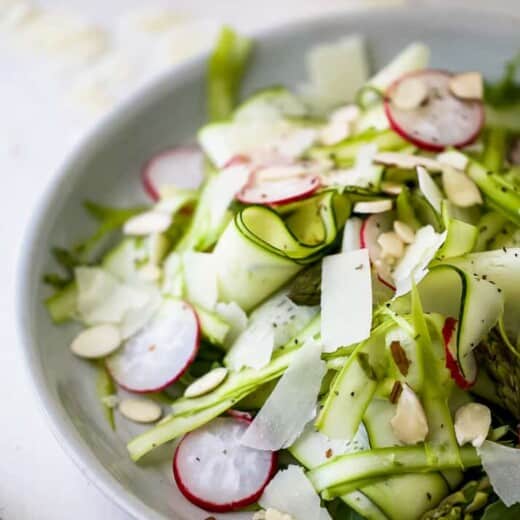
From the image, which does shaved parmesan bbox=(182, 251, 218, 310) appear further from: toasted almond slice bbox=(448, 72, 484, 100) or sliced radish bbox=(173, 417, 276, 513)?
toasted almond slice bbox=(448, 72, 484, 100)

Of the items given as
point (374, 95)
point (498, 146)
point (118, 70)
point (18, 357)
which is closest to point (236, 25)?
point (118, 70)

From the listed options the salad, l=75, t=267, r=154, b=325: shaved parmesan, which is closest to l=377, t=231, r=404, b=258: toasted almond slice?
the salad

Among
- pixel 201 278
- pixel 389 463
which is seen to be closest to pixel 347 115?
pixel 201 278

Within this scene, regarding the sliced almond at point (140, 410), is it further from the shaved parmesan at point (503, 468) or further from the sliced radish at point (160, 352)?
the shaved parmesan at point (503, 468)

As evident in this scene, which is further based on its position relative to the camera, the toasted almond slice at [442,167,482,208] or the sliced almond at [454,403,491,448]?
the toasted almond slice at [442,167,482,208]

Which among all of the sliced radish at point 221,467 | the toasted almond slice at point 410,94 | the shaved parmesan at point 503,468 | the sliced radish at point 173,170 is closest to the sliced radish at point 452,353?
the shaved parmesan at point 503,468

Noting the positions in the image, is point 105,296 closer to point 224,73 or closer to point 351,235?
point 351,235
